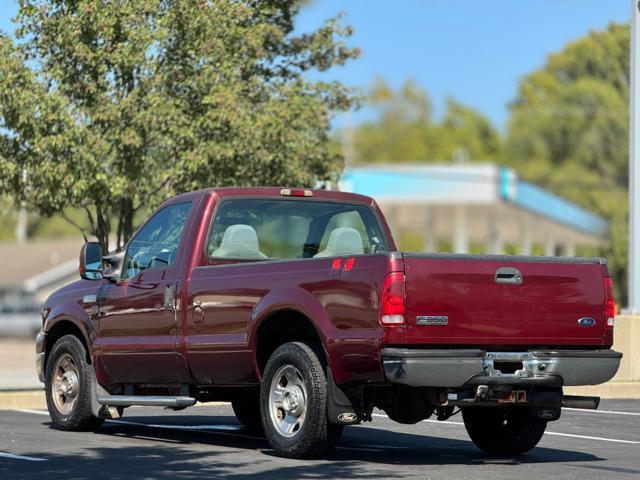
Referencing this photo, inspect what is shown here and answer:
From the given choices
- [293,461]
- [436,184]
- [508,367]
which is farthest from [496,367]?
[436,184]

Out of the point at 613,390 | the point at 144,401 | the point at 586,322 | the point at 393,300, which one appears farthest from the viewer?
the point at 613,390

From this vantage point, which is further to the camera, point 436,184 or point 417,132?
point 417,132

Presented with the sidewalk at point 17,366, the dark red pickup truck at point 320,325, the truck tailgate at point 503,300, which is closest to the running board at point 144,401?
the dark red pickup truck at point 320,325

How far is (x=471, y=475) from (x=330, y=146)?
12.2 meters

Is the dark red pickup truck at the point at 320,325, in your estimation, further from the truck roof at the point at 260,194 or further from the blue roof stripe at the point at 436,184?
the blue roof stripe at the point at 436,184

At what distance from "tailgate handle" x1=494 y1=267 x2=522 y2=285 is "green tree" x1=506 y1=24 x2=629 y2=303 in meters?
59.0

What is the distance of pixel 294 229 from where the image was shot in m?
13.0

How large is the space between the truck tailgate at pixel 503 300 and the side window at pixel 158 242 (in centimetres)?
280

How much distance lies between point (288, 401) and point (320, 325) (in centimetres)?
76

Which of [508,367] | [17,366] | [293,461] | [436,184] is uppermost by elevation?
[436,184]

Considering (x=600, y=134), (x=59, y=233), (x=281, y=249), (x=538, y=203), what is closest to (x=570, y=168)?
(x=600, y=134)

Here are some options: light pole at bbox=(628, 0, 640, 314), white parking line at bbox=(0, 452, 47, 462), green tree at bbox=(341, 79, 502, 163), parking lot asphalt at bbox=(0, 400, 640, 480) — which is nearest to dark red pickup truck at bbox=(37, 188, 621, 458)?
parking lot asphalt at bbox=(0, 400, 640, 480)

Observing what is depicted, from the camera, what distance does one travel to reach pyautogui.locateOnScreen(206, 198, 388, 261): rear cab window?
40.5 feet

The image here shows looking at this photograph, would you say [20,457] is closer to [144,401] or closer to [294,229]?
[144,401]
